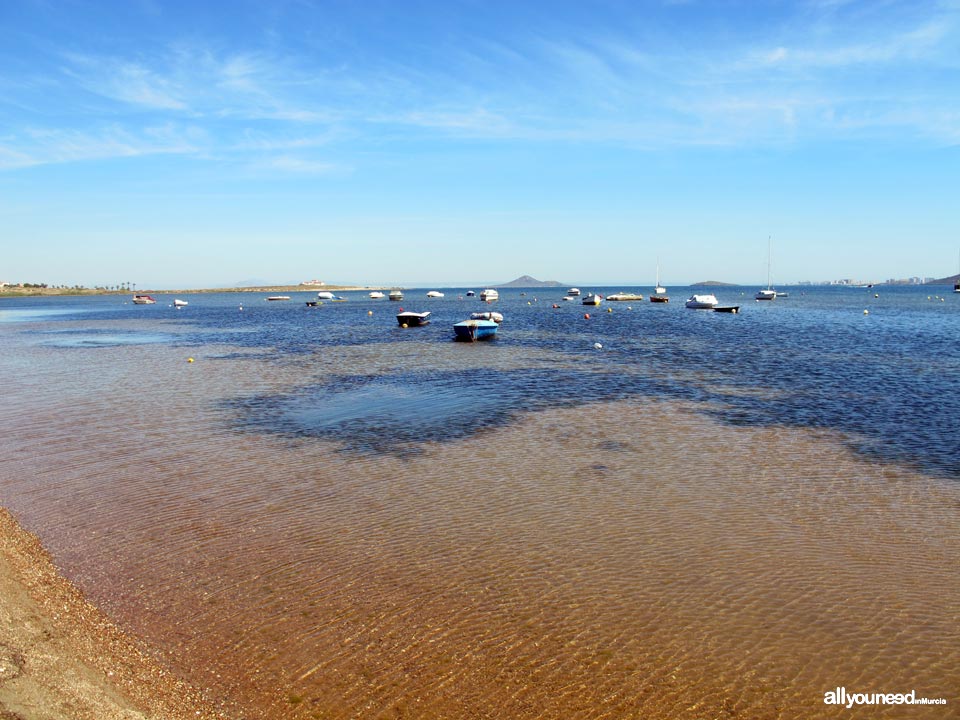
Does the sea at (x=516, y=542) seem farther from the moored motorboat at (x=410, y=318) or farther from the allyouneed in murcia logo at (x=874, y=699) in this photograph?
the moored motorboat at (x=410, y=318)

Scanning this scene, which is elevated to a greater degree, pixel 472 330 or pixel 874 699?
pixel 472 330

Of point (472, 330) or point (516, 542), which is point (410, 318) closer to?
point (472, 330)

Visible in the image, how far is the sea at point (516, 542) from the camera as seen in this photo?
26.5 feet

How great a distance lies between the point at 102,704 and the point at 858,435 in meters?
20.4

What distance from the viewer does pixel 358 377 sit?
33438 mm

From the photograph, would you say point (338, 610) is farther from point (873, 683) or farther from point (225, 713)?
point (873, 683)

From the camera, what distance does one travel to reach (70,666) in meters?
7.73

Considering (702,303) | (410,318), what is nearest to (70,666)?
(410,318)

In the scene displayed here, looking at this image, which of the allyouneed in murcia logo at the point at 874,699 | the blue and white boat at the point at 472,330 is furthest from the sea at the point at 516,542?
the blue and white boat at the point at 472,330

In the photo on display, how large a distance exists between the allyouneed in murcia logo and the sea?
0.07 meters

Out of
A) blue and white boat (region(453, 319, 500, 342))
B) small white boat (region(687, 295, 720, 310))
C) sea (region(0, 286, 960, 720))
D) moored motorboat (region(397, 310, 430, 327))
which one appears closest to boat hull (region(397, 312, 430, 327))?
moored motorboat (region(397, 310, 430, 327))

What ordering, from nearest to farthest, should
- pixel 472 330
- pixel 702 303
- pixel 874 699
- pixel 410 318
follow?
1. pixel 874 699
2. pixel 472 330
3. pixel 410 318
4. pixel 702 303

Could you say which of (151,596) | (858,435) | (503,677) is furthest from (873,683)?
(858,435)

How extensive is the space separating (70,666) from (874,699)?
9697 millimetres
